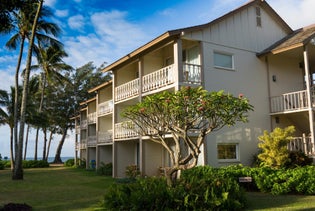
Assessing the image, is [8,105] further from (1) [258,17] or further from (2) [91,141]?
(1) [258,17]

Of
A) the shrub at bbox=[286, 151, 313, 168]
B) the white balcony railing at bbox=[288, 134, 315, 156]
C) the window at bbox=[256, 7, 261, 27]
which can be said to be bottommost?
the shrub at bbox=[286, 151, 313, 168]

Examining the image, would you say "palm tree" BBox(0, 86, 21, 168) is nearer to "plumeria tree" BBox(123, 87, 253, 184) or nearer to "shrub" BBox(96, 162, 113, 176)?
"shrub" BBox(96, 162, 113, 176)

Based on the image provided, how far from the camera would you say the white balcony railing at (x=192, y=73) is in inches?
639

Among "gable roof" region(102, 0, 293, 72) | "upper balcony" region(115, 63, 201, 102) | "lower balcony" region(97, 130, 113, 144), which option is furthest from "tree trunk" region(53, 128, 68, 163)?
"upper balcony" region(115, 63, 201, 102)

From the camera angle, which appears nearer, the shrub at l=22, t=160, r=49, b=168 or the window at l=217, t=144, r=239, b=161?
the window at l=217, t=144, r=239, b=161

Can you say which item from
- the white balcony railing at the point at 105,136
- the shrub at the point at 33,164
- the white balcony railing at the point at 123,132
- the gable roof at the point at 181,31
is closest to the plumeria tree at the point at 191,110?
the gable roof at the point at 181,31

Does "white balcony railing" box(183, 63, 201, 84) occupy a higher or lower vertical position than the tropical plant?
higher

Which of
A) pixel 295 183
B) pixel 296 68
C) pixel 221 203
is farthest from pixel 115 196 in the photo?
pixel 296 68

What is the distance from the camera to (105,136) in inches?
1033

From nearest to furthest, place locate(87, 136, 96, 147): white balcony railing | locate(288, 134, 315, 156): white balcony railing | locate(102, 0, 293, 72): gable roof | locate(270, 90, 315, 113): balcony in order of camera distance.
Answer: locate(102, 0, 293, 72): gable roof
locate(288, 134, 315, 156): white balcony railing
locate(270, 90, 315, 113): balcony
locate(87, 136, 96, 147): white balcony railing

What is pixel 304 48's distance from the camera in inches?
674

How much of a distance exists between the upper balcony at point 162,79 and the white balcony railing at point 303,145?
5899mm

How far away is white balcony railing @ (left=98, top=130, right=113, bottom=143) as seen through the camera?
2530cm

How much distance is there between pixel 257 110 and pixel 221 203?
1036cm
